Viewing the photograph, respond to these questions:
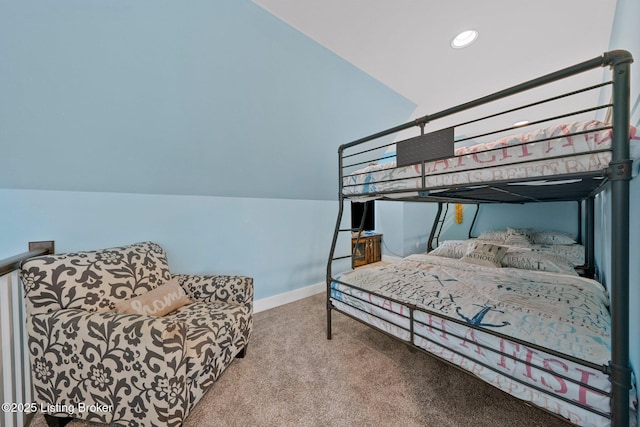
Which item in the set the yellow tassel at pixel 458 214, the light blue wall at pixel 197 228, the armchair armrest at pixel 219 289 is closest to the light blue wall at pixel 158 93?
the light blue wall at pixel 197 228

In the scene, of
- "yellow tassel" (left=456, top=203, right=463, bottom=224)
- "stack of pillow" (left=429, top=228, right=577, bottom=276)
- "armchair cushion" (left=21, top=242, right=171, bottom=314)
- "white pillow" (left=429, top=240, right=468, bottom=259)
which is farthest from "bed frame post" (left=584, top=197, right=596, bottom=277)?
"armchair cushion" (left=21, top=242, right=171, bottom=314)

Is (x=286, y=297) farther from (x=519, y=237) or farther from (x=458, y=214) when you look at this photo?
(x=458, y=214)

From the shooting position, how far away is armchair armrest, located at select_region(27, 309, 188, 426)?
1.08m

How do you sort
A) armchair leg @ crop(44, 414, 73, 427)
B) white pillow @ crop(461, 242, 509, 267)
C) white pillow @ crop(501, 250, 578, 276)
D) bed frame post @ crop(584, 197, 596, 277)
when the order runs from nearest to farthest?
1. armchair leg @ crop(44, 414, 73, 427)
2. white pillow @ crop(501, 250, 578, 276)
3. white pillow @ crop(461, 242, 509, 267)
4. bed frame post @ crop(584, 197, 596, 277)

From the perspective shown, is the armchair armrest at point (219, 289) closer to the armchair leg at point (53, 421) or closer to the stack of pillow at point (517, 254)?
the armchair leg at point (53, 421)

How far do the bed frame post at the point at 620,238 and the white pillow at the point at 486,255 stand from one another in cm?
163

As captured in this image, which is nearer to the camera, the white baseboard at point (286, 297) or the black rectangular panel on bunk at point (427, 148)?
the black rectangular panel on bunk at point (427, 148)

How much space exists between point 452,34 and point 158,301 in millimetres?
2819

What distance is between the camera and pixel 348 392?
142cm

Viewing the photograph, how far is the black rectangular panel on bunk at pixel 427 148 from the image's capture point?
129 cm

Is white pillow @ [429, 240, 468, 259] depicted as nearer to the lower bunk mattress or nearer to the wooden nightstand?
the lower bunk mattress

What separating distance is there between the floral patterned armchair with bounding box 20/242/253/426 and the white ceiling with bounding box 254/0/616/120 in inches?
78.8

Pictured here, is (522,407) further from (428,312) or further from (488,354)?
(428,312)

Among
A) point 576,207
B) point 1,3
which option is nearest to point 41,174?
point 1,3
